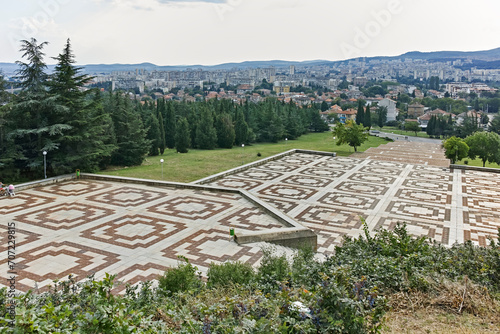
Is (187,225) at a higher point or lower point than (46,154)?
lower

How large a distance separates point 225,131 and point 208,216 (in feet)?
82.1

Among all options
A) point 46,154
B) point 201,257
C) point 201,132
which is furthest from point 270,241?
point 201,132

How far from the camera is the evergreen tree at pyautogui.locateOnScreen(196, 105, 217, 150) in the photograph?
35.7 metres

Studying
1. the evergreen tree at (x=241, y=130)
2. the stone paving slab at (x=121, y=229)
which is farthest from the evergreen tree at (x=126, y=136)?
the evergreen tree at (x=241, y=130)

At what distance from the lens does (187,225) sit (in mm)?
11953

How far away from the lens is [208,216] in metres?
12.9

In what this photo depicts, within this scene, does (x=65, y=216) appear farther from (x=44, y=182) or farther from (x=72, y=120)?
(x=72, y=120)

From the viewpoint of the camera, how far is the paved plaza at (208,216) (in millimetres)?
9547

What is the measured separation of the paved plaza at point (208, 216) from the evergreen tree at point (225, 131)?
1546 cm

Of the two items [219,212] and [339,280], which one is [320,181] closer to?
[219,212]

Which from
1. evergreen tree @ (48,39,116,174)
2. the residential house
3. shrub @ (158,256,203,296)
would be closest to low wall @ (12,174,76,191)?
evergreen tree @ (48,39,116,174)

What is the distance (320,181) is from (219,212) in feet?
27.1

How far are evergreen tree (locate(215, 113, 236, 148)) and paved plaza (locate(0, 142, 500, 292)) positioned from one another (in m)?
15.5

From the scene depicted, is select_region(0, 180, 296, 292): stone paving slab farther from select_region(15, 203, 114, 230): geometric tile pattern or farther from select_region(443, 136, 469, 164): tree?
select_region(443, 136, 469, 164): tree
